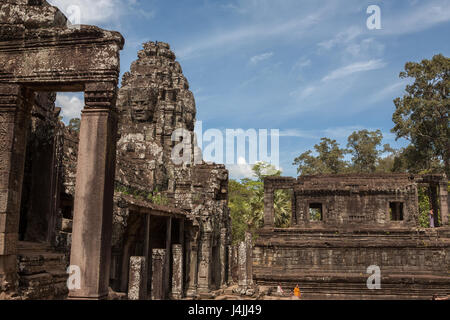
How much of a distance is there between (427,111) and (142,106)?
2438 cm

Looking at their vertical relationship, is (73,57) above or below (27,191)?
above

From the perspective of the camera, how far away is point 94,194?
5.32 meters

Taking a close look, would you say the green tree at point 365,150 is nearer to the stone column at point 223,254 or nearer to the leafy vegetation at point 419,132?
the leafy vegetation at point 419,132

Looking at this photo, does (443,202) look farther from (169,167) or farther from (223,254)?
(169,167)

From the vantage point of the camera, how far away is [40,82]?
5.82 meters

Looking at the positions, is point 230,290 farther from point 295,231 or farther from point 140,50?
point 140,50

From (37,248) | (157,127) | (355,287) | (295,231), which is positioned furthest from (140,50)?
(37,248)

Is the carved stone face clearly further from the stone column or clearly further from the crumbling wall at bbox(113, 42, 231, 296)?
the stone column

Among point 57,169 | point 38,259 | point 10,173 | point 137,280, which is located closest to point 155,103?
point 137,280

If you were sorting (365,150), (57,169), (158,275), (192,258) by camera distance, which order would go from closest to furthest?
1. (57,169)
2. (158,275)
3. (192,258)
4. (365,150)

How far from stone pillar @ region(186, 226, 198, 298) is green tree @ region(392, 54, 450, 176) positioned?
82.7 feet

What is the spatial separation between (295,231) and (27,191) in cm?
1792

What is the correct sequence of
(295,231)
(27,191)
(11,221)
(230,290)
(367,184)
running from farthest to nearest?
1. (367,184)
2. (295,231)
3. (230,290)
4. (27,191)
5. (11,221)
